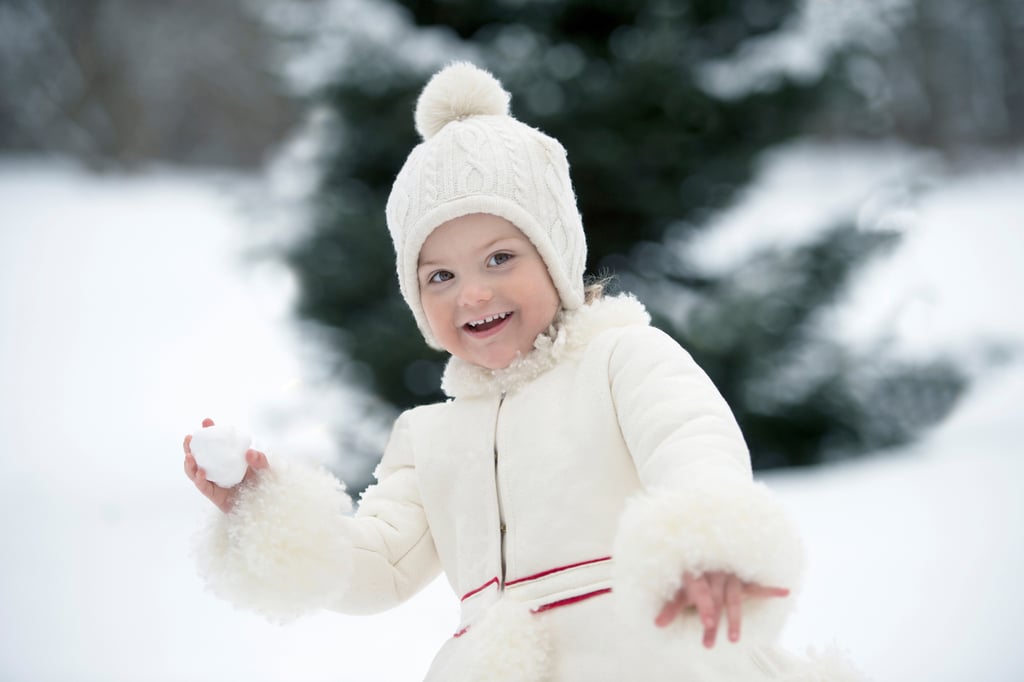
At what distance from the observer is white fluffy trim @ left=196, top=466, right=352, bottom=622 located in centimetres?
125

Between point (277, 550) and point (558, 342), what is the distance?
0.47 meters

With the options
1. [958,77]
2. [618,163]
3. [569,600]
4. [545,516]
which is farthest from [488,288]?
[958,77]

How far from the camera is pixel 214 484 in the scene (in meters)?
1.24

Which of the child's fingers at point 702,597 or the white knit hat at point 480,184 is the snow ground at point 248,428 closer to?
the white knit hat at point 480,184

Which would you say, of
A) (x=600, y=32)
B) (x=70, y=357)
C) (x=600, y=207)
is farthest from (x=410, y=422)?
(x=70, y=357)

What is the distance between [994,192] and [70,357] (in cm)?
722

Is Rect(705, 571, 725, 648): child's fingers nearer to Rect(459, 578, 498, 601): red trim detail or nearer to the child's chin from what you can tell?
Rect(459, 578, 498, 601): red trim detail

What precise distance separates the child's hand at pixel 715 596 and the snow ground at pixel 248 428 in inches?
24.0

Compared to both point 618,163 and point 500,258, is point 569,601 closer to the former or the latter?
point 500,258

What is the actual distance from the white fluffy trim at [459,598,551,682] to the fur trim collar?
31cm

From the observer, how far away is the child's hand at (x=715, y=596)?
A: 883 mm

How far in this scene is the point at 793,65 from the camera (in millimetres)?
3887

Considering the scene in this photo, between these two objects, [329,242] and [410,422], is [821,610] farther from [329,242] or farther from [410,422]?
[329,242]

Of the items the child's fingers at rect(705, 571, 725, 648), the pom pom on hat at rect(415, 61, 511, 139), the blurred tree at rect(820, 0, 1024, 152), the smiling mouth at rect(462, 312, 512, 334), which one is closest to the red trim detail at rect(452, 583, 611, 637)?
the child's fingers at rect(705, 571, 725, 648)
